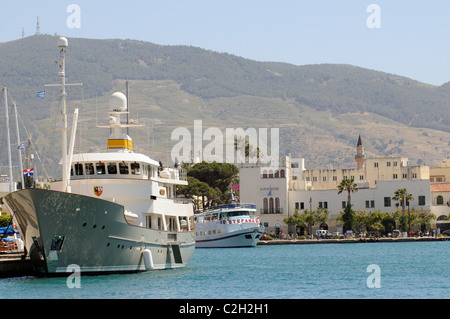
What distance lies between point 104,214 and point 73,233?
1.65 meters

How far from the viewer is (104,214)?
37.6 m

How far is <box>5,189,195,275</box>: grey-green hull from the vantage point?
1437 inches

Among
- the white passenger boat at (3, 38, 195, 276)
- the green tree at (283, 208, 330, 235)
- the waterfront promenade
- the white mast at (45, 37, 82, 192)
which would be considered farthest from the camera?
the green tree at (283, 208, 330, 235)

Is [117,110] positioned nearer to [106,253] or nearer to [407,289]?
[106,253]

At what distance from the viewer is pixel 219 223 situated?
3846 inches

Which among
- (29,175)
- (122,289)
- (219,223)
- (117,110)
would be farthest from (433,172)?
(122,289)

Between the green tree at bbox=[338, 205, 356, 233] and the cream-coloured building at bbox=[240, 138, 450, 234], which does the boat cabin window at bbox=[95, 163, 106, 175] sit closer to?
the green tree at bbox=[338, 205, 356, 233]

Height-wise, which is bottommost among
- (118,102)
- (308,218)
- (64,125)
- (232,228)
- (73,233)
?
(232,228)

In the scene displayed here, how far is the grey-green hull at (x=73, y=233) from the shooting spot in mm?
36500

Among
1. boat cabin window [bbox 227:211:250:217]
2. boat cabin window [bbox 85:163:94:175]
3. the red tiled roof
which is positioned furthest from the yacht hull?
boat cabin window [bbox 85:163:94:175]

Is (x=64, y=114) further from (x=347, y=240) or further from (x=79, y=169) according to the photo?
(x=347, y=240)

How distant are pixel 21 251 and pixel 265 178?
2973 inches

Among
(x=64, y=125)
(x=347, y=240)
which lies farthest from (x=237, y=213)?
(x=64, y=125)
